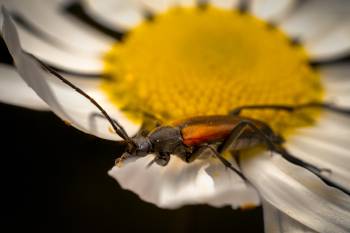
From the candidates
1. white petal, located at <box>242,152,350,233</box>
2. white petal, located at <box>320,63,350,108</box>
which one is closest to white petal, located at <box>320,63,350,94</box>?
white petal, located at <box>320,63,350,108</box>

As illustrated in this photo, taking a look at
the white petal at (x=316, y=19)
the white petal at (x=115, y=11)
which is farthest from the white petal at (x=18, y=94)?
the white petal at (x=316, y=19)

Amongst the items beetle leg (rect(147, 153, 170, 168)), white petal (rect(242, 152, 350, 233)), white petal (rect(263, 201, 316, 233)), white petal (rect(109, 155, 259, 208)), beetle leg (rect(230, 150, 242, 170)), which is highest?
beetle leg (rect(147, 153, 170, 168))

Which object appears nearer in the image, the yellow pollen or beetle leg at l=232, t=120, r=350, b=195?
beetle leg at l=232, t=120, r=350, b=195

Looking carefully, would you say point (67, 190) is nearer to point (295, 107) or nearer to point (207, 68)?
point (207, 68)

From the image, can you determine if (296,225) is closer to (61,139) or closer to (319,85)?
(319,85)

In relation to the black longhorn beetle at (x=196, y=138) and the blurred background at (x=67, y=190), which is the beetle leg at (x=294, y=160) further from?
the blurred background at (x=67, y=190)

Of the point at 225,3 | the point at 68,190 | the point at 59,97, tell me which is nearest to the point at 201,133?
the point at 59,97

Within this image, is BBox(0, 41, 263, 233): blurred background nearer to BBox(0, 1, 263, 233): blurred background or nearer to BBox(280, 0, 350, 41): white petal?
BBox(0, 1, 263, 233): blurred background
